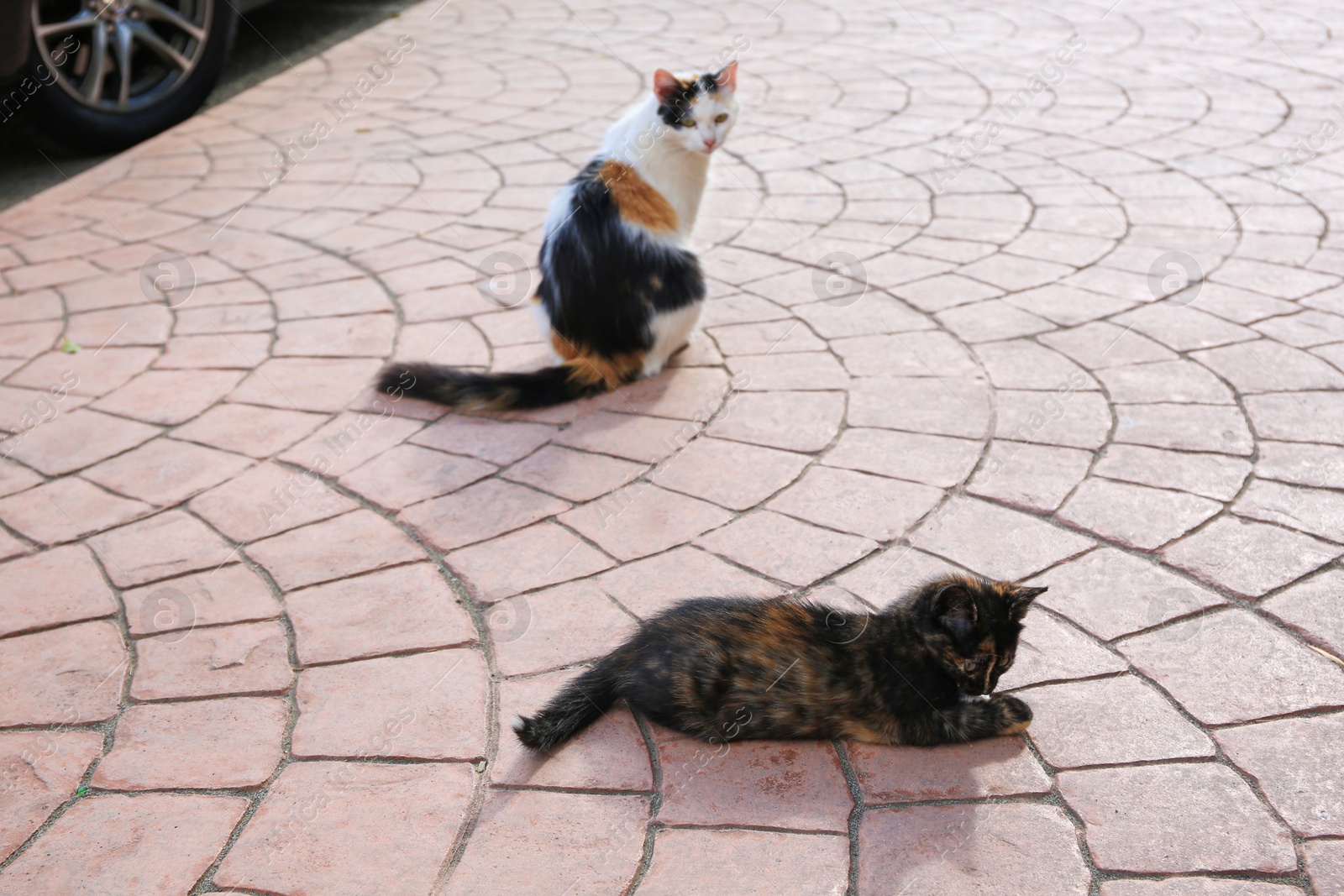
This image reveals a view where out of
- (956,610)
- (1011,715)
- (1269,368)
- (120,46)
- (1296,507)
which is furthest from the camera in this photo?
(120,46)

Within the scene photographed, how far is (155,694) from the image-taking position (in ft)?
8.89

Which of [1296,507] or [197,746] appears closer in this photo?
[197,746]

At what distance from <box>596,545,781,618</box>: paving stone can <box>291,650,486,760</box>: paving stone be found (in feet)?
1.53

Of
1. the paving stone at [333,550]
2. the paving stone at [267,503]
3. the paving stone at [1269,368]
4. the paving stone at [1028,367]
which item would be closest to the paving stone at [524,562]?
the paving stone at [333,550]

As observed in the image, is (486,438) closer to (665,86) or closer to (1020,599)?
(665,86)

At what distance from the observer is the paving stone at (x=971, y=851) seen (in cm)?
217

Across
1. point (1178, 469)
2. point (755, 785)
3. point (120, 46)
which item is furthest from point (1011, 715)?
point (120, 46)

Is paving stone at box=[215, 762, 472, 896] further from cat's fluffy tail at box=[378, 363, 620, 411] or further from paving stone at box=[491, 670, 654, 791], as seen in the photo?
cat's fluffy tail at box=[378, 363, 620, 411]


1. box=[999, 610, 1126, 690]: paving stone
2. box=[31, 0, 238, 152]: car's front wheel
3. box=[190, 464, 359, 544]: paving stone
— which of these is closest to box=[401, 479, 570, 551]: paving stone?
box=[190, 464, 359, 544]: paving stone

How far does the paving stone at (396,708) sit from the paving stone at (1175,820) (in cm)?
141

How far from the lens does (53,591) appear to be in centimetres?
309

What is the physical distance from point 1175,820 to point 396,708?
1.83 meters

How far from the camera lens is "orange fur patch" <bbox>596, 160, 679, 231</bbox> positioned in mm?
4027

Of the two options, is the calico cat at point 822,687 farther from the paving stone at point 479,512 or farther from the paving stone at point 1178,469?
the paving stone at point 1178,469
